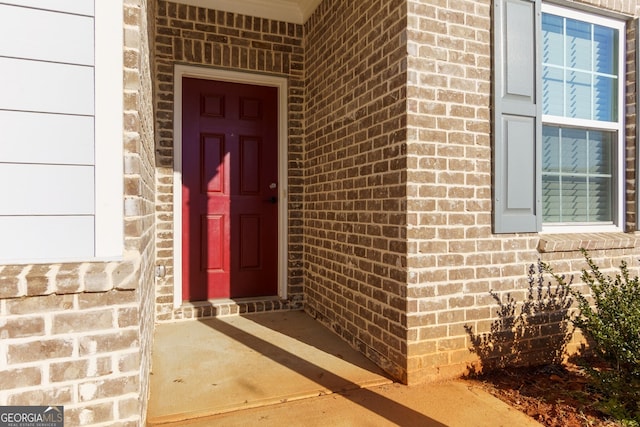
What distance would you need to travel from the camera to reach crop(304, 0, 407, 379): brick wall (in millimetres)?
2510

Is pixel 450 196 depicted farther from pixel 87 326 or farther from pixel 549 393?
pixel 87 326

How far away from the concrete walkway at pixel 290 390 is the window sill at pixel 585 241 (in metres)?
1.15

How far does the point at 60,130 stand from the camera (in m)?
1.58

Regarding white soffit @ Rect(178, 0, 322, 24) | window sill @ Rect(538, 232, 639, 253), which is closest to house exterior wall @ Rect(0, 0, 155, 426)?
white soffit @ Rect(178, 0, 322, 24)

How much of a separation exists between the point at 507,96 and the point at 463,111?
14.6 inches

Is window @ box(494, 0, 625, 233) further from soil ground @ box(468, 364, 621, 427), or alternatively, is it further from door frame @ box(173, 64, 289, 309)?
door frame @ box(173, 64, 289, 309)

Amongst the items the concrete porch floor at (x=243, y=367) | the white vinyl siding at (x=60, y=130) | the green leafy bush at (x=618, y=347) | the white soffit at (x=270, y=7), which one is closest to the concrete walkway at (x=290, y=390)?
the concrete porch floor at (x=243, y=367)

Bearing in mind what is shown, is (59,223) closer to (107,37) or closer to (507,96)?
(107,37)

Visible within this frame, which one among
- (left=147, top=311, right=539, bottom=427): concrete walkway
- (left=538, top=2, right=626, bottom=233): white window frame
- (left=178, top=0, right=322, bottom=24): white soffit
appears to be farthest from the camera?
(left=178, top=0, right=322, bottom=24): white soffit

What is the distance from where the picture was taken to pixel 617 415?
1.98 metres

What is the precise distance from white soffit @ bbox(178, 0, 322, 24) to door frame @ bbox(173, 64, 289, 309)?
1.98ft

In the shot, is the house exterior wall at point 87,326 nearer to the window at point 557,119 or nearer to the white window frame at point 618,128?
the window at point 557,119

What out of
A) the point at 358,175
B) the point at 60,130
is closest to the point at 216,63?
the point at 358,175

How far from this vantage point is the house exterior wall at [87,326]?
1490 mm
